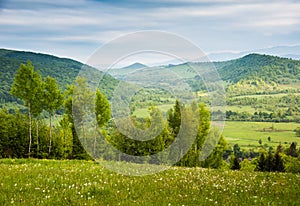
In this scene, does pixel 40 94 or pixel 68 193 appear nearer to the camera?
pixel 68 193

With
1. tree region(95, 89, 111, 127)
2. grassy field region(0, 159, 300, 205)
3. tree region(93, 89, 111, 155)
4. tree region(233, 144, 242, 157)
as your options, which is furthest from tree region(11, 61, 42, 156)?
tree region(233, 144, 242, 157)

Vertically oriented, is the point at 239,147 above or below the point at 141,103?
below

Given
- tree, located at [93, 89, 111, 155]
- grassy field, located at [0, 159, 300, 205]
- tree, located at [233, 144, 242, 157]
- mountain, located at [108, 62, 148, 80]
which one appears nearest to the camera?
grassy field, located at [0, 159, 300, 205]

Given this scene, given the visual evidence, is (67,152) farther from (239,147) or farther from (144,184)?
(239,147)

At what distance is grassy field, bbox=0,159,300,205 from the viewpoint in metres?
9.91

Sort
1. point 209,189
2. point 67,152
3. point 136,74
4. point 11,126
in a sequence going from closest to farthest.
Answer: point 209,189 → point 136,74 → point 11,126 → point 67,152

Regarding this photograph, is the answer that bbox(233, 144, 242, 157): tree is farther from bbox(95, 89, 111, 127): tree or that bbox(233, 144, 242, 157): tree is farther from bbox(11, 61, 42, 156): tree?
bbox(95, 89, 111, 127): tree

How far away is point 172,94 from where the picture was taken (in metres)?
16.6

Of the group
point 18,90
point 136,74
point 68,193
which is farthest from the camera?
point 18,90

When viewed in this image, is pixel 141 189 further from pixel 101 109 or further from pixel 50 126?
pixel 50 126

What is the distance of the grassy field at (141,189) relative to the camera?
9914mm

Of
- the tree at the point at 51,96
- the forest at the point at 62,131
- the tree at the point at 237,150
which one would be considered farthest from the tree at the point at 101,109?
the tree at the point at 237,150

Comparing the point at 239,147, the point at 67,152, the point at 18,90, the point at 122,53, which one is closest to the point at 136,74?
the point at 122,53

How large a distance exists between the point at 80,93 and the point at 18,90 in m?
16.8
